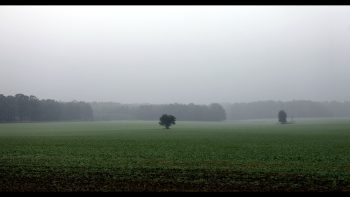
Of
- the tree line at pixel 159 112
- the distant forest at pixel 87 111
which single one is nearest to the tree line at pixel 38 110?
the distant forest at pixel 87 111

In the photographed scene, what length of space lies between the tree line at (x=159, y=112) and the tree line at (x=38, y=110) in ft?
70.2

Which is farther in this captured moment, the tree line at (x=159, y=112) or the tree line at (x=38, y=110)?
the tree line at (x=159, y=112)

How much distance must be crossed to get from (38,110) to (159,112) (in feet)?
148

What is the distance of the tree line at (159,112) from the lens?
5625 inches

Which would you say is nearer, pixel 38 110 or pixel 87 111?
pixel 38 110

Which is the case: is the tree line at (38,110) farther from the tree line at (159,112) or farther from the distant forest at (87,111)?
the tree line at (159,112)

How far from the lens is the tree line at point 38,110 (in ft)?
341

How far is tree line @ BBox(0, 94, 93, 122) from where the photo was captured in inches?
4087

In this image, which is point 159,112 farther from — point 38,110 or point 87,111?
point 38,110

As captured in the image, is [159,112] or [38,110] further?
[159,112]

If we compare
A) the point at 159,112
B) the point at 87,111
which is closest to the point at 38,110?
the point at 87,111

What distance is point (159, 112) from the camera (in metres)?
140
